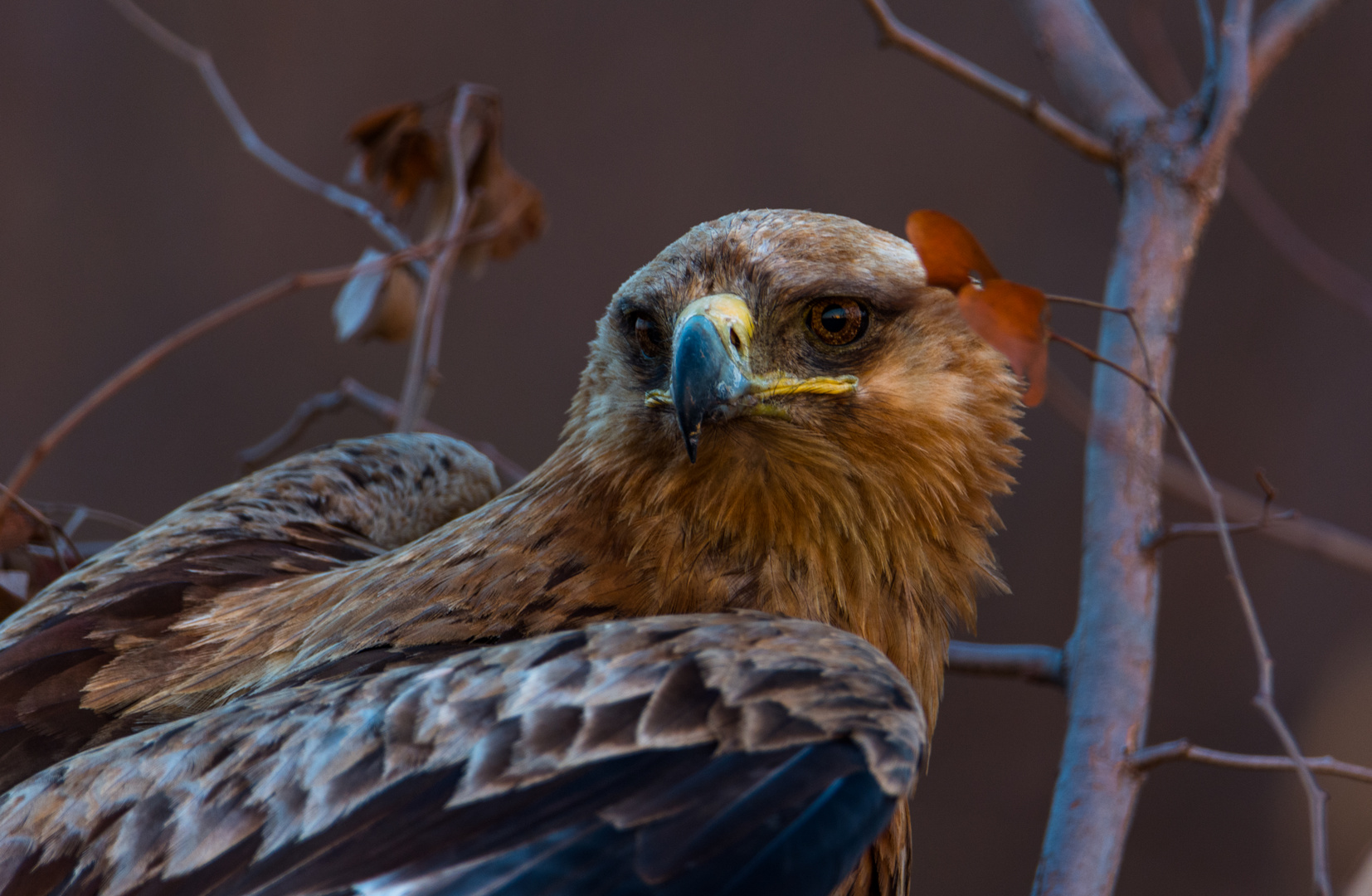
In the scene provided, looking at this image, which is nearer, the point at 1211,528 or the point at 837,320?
the point at 1211,528

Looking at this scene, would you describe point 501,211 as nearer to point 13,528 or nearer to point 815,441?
point 13,528

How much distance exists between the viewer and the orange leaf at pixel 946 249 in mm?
1094

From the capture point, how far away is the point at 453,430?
420 cm

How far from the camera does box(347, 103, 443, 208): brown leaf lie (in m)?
2.29

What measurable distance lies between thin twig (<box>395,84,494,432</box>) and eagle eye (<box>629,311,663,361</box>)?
22.4 inches

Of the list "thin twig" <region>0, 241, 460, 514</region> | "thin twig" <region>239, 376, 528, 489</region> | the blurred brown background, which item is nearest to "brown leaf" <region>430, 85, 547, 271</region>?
"thin twig" <region>239, 376, 528, 489</region>

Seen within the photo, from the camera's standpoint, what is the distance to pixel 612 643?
1141 millimetres

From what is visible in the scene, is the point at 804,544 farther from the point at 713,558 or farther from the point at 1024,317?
the point at 1024,317

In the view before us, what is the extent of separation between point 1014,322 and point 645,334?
0.56 metres

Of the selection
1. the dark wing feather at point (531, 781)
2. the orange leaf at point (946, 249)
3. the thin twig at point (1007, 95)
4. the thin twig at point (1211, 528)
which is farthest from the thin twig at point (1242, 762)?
the thin twig at point (1007, 95)

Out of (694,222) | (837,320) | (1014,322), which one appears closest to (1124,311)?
(1014,322)

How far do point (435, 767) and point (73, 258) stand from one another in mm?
3935

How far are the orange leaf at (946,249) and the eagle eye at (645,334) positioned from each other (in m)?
0.46

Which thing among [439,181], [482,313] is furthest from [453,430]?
[439,181]
